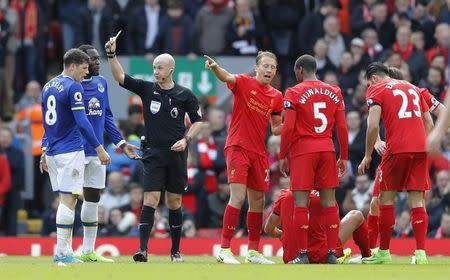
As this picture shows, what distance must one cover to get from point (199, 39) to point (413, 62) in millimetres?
4187

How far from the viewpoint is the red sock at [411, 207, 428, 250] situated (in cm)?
1761

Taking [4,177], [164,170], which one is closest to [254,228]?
[164,170]

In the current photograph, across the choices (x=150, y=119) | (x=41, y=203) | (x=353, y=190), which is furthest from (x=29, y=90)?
(x=150, y=119)

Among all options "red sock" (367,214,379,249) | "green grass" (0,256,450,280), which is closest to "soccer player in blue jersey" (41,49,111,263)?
"green grass" (0,256,450,280)

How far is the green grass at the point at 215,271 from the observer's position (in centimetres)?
1488

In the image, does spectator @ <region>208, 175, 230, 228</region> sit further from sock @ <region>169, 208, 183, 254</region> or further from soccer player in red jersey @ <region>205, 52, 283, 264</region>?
soccer player in red jersey @ <region>205, 52, 283, 264</region>

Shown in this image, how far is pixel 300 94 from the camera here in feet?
57.5

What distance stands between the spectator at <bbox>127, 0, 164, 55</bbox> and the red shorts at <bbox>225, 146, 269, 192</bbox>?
950cm

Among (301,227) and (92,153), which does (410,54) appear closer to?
(92,153)

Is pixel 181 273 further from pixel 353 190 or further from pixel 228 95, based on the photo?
pixel 228 95

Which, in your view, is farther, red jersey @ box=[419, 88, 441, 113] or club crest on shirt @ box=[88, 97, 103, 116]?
club crest on shirt @ box=[88, 97, 103, 116]

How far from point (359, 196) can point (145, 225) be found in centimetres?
665

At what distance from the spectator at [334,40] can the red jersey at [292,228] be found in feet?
30.6

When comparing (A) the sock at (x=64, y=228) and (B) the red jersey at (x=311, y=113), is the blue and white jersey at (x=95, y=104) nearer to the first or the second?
(A) the sock at (x=64, y=228)
